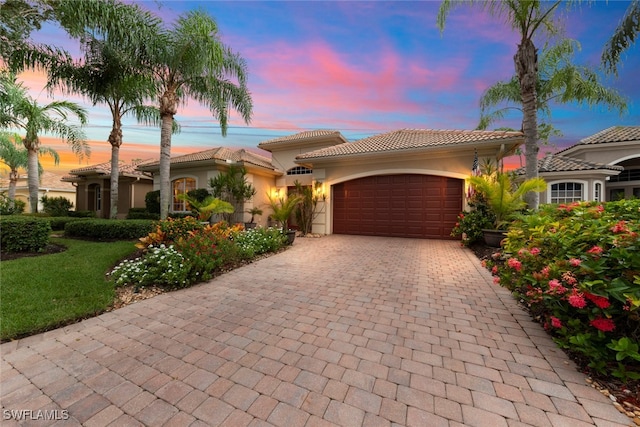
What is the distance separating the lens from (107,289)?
4324 mm

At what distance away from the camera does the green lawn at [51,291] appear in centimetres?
318

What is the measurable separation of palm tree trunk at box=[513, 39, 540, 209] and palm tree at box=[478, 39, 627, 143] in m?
2.80

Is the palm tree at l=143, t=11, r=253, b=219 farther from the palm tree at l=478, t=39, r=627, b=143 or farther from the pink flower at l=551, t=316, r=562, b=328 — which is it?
the palm tree at l=478, t=39, r=627, b=143

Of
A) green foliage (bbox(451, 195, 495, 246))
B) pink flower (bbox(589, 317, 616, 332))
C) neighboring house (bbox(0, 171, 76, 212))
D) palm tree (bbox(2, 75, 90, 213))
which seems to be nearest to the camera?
pink flower (bbox(589, 317, 616, 332))

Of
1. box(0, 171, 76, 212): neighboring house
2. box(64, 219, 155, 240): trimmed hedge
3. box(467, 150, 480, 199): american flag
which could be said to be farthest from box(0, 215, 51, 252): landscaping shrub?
box(0, 171, 76, 212): neighboring house

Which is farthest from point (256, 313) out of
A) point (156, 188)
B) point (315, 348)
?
point (156, 188)

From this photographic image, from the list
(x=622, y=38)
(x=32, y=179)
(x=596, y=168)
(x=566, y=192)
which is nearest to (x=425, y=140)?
(x=622, y=38)

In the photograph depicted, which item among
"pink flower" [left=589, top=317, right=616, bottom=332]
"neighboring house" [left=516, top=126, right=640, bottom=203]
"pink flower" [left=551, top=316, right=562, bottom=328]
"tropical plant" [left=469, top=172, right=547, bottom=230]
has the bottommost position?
"pink flower" [left=551, top=316, right=562, bottom=328]

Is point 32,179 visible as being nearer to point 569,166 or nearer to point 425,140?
point 425,140

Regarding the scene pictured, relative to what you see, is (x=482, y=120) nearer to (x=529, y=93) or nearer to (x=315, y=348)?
(x=529, y=93)

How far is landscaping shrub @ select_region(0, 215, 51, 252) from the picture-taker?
6273 millimetres

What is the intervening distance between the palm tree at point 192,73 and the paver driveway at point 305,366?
6.81 metres

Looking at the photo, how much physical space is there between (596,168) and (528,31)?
26.5 feet

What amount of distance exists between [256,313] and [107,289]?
2.89 meters
